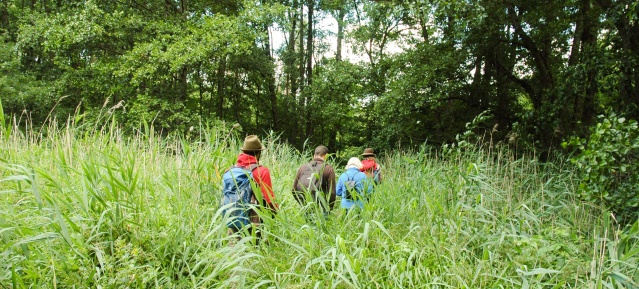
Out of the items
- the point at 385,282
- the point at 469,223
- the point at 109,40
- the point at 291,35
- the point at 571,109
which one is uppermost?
the point at 291,35

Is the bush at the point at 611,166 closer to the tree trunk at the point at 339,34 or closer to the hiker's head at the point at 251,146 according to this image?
the hiker's head at the point at 251,146

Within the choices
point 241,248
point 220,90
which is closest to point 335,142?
point 220,90

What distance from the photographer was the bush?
10.7ft

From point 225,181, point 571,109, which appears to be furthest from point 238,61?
point 225,181

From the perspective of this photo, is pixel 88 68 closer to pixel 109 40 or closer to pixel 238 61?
pixel 109 40

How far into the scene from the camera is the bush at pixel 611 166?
3250 millimetres

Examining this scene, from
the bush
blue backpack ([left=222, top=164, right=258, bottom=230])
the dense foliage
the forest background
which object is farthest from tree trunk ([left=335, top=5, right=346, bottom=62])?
blue backpack ([left=222, top=164, right=258, bottom=230])

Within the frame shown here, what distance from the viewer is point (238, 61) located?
1460 centimetres

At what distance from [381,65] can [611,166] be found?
9300 millimetres

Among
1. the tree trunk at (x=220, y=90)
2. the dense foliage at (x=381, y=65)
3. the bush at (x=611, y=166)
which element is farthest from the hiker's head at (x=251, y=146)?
the tree trunk at (x=220, y=90)

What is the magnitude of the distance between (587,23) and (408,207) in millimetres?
7825

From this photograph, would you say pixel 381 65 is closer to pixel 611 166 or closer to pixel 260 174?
pixel 611 166

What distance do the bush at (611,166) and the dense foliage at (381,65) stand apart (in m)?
2.31

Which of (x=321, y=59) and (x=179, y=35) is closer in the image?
(x=179, y=35)
